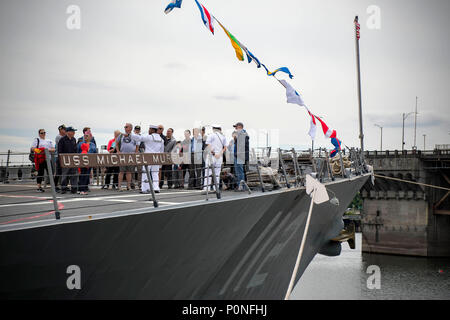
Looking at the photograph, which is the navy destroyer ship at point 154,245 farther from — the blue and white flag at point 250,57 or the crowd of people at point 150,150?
the blue and white flag at point 250,57

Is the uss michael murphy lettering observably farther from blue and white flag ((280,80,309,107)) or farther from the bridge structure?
the bridge structure

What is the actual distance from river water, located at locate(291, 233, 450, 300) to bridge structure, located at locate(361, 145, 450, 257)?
5.01ft

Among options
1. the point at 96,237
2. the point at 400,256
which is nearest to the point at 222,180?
the point at 96,237

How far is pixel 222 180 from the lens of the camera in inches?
405

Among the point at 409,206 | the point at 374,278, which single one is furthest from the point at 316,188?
the point at 409,206

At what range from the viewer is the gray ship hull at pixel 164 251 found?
4547mm

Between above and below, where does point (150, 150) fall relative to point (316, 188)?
above

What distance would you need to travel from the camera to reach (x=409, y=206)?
4884 cm

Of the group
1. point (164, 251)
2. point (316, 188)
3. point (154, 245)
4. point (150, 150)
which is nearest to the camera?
point (154, 245)

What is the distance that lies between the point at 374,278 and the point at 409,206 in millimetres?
16524

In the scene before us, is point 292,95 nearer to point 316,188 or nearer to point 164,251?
point 316,188

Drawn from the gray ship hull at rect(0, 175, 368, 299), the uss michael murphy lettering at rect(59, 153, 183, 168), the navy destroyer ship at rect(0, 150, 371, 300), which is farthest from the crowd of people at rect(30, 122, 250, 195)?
the uss michael murphy lettering at rect(59, 153, 183, 168)

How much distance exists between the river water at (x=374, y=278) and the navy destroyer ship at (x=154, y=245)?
23959 millimetres

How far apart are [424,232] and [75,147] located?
150 feet
